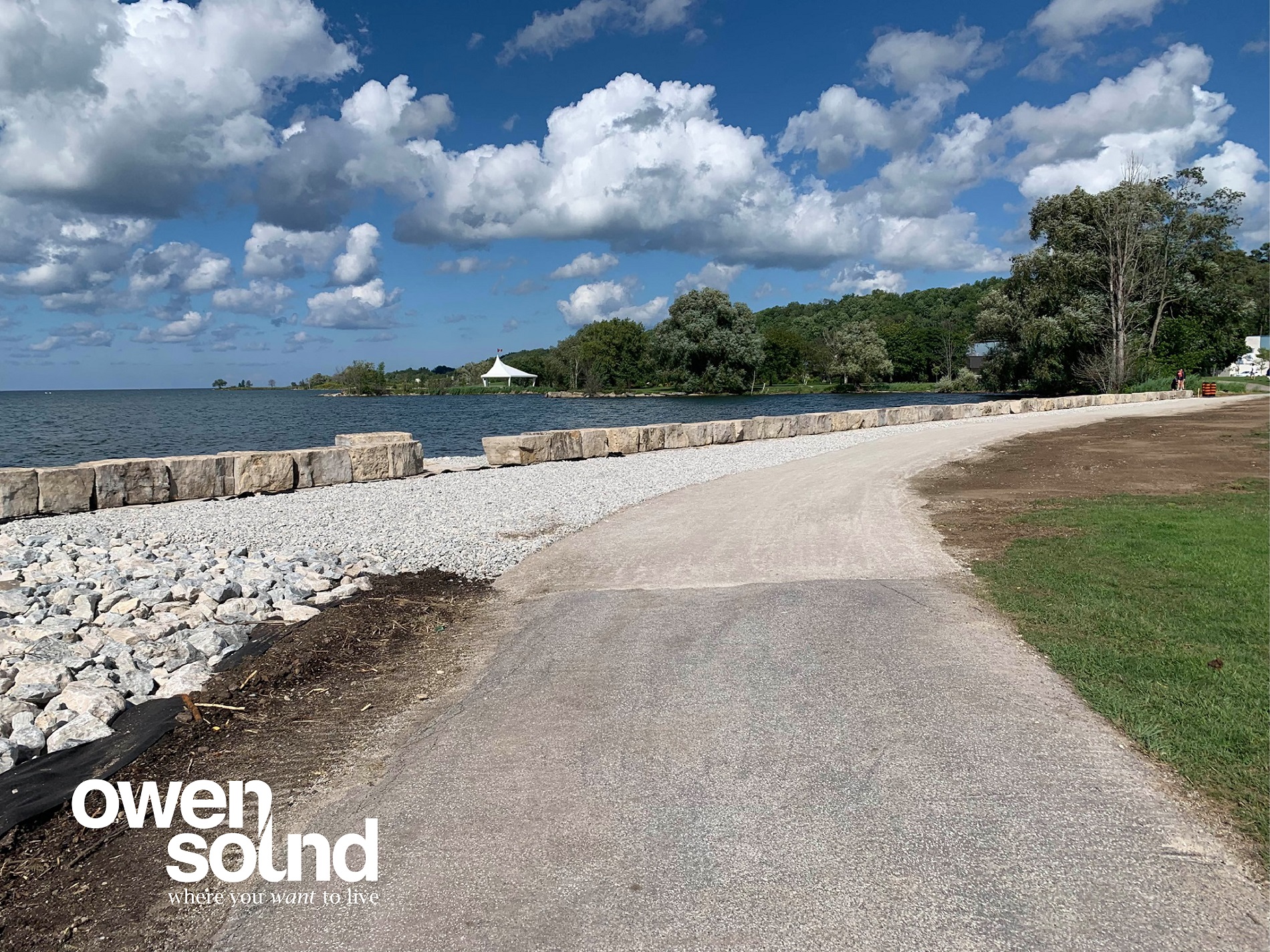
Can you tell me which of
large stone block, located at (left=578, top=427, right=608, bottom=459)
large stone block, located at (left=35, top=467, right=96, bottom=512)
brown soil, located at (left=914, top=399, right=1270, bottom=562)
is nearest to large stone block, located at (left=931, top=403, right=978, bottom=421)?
brown soil, located at (left=914, top=399, right=1270, bottom=562)

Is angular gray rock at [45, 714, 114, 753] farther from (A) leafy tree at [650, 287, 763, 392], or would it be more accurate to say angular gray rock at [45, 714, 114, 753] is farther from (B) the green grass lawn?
(A) leafy tree at [650, 287, 763, 392]

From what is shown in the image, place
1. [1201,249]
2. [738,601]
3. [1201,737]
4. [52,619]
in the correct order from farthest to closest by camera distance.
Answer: [1201,249] < [738,601] < [52,619] < [1201,737]

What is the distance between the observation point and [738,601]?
6.74 metres

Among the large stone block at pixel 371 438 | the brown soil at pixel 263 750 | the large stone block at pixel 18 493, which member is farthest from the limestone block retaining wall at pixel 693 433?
the brown soil at pixel 263 750

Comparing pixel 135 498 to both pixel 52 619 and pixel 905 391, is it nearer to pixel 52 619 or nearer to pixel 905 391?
pixel 52 619

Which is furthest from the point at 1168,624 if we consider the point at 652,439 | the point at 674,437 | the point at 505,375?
the point at 505,375

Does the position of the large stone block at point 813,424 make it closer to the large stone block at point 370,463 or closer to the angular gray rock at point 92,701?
the large stone block at point 370,463

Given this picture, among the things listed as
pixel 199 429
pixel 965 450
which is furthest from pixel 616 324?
pixel 965 450

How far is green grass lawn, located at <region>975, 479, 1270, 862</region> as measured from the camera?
3.88 metres

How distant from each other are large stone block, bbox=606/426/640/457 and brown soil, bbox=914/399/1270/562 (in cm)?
763

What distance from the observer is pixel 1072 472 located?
1430cm

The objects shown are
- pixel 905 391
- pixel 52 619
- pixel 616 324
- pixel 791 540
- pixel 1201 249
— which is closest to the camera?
pixel 52 619

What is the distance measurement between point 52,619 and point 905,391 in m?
93.8

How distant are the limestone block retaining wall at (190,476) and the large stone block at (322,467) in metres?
A: 0.01
